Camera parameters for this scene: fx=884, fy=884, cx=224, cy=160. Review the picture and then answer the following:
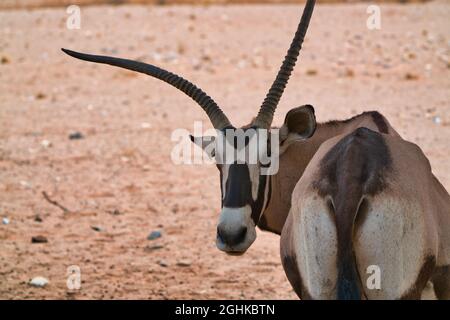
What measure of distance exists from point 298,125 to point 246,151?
0.62 metres

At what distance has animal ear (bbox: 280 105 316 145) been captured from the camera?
230 inches

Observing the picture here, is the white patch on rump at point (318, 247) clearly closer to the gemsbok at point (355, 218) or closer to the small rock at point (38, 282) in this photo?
the gemsbok at point (355, 218)

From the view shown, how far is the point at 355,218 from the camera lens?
4.64 m

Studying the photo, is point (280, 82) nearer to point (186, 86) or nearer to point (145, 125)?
point (186, 86)

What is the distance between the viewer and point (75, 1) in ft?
97.2

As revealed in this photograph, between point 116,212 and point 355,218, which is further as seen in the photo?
point 116,212

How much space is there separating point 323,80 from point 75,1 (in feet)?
47.7

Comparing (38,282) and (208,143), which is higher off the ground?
(208,143)

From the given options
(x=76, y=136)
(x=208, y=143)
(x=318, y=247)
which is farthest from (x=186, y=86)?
(x=76, y=136)

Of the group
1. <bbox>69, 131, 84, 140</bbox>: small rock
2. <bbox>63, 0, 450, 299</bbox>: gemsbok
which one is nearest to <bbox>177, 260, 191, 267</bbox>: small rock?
<bbox>63, 0, 450, 299</bbox>: gemsbok

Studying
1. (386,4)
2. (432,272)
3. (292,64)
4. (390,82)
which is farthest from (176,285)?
(386,4)

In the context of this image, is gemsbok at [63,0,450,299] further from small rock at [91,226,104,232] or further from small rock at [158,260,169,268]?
small rock at [91,226,104,232]

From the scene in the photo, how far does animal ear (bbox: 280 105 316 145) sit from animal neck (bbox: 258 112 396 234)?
Result: 0.38 metres
